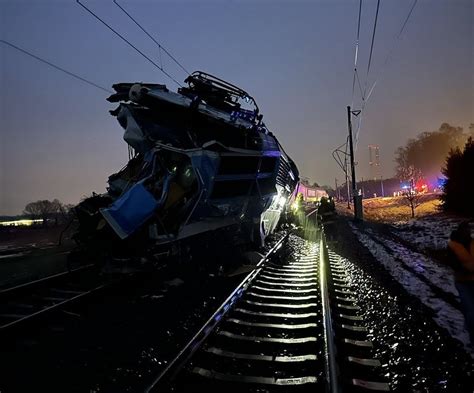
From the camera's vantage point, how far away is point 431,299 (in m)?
5.25

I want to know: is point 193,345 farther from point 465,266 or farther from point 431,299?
point 431,299

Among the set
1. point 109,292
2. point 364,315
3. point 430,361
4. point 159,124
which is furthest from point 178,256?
point 430,361

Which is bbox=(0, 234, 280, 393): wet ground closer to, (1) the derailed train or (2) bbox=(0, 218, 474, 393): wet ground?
(2) bbox=(0, 218, 474, 393): wet ground

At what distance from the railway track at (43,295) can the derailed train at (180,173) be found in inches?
35.7

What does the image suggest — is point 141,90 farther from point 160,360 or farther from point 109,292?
point 160,360

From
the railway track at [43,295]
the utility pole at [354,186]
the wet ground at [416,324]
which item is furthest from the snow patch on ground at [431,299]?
the utility pole at [354,186]

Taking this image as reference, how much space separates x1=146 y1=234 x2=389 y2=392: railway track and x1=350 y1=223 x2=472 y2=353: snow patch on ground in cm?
111

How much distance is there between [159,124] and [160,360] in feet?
19.0

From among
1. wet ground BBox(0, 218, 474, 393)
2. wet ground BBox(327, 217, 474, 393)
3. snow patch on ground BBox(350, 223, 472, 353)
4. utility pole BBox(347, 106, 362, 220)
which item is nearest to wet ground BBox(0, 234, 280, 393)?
wet ground BBox(0, 218, 474, 393)

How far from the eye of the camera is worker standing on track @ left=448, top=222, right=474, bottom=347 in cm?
387

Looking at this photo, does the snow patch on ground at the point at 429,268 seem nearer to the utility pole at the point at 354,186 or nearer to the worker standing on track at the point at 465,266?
the worker standing on track at the point at 465,266

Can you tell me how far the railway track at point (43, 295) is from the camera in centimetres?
473

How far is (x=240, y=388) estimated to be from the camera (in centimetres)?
275

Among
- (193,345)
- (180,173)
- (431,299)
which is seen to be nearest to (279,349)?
(193,345)
